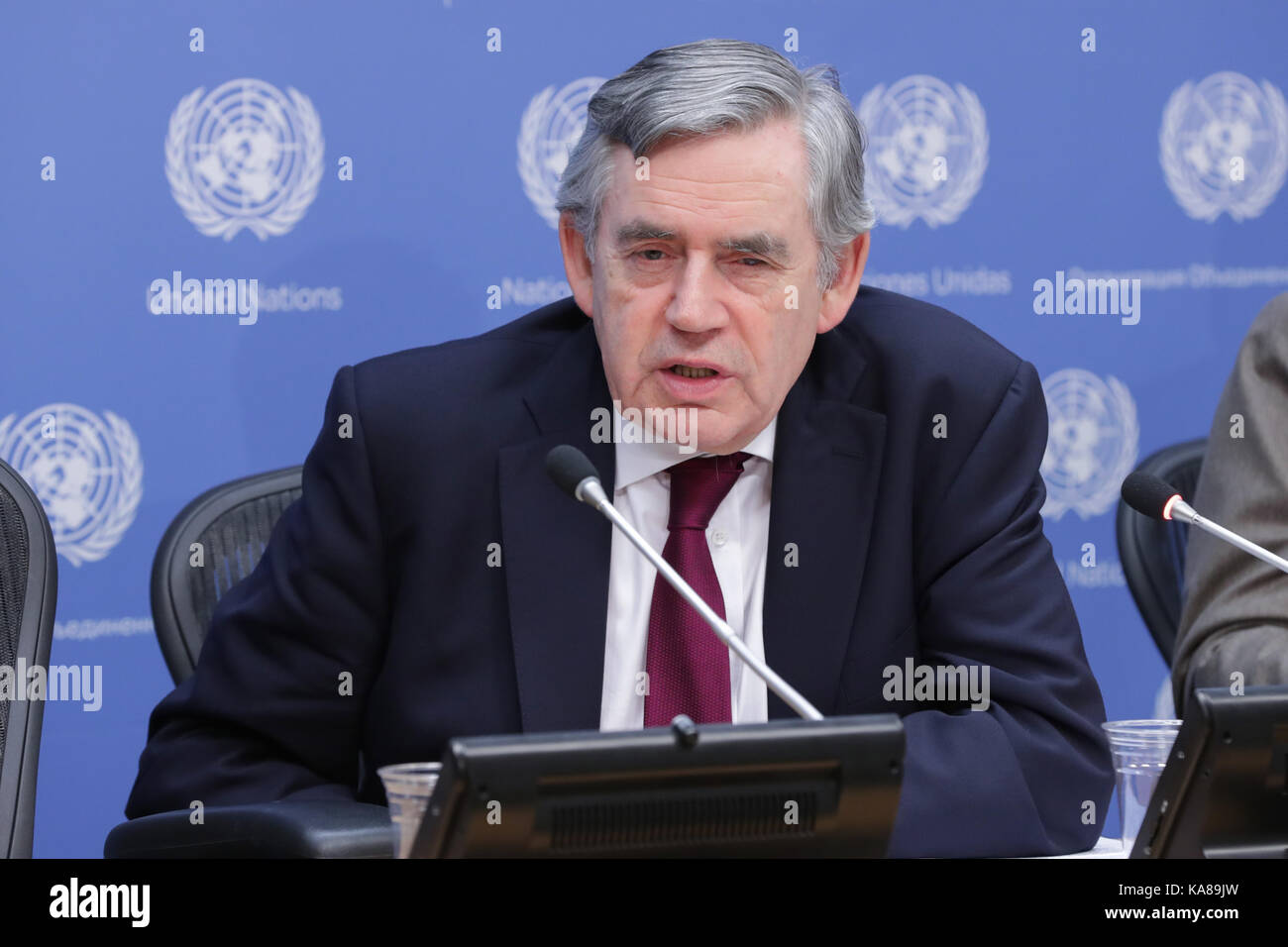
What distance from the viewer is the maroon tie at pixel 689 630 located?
1956 mm

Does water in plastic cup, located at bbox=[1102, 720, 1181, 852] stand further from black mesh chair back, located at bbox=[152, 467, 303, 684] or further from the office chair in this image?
black mesh chair back, located at bbox=[152, 467, 303, 684]

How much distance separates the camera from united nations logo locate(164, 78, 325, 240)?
9.00 feet

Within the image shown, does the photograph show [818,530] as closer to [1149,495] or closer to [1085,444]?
[1149,495]

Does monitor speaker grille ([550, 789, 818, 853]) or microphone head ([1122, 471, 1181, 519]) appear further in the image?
microphone head ([1122, 471, 1181, 519])

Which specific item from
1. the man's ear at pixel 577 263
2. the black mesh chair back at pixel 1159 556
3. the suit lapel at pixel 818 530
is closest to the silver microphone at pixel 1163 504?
the suit lapel at pixel 818 530

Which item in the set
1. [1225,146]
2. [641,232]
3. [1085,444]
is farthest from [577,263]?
[1225,146]

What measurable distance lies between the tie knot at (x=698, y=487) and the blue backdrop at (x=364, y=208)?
0.93 metres

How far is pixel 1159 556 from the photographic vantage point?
2596mm

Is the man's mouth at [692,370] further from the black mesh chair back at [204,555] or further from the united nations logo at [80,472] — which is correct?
the united nations logo at [80,472]

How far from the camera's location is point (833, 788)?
1.07 metres

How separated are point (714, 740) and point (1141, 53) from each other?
2654mm

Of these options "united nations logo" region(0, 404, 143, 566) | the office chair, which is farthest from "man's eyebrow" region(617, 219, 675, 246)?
"united nations logo" region(0, 404, 143, 566)

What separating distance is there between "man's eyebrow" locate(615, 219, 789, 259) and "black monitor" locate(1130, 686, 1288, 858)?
910 millimetres
